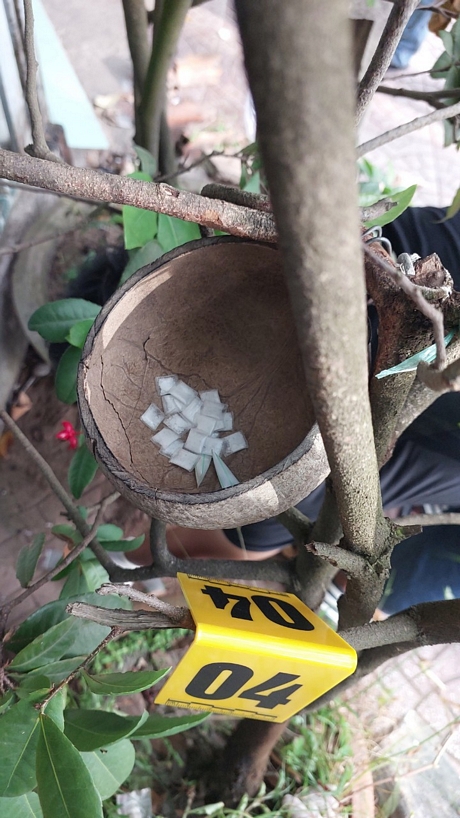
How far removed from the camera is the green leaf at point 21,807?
2.44ft

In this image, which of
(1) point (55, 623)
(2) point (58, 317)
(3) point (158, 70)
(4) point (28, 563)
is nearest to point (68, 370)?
(2) point (58, 317)

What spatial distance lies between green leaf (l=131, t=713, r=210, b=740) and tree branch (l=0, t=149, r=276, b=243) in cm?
65

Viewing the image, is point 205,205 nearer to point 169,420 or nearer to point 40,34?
point 169,420

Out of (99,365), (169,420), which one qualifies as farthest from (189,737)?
(99,365)

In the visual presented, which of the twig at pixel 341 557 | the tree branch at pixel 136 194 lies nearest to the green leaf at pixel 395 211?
the tree branch at pixel 136 194

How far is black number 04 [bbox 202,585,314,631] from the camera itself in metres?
0.63

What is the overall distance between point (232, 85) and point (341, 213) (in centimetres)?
293

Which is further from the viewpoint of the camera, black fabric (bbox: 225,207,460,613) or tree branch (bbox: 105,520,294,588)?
black fabric (bbox: 225,207,460,613)

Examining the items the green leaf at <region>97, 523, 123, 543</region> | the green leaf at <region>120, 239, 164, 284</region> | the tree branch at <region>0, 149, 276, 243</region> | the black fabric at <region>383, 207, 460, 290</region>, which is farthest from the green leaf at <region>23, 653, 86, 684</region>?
the black fabric at <region>383, 207, 460, 290</region>

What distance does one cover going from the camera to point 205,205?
648mm

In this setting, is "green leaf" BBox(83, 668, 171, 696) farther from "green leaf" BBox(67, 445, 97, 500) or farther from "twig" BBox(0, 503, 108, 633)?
"green leaf" BBox(67, 445, 97, 500)

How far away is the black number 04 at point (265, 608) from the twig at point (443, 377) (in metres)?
0.31

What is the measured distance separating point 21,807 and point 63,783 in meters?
0.24

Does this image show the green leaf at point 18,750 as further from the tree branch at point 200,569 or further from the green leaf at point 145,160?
the green leaf at point 145,160
